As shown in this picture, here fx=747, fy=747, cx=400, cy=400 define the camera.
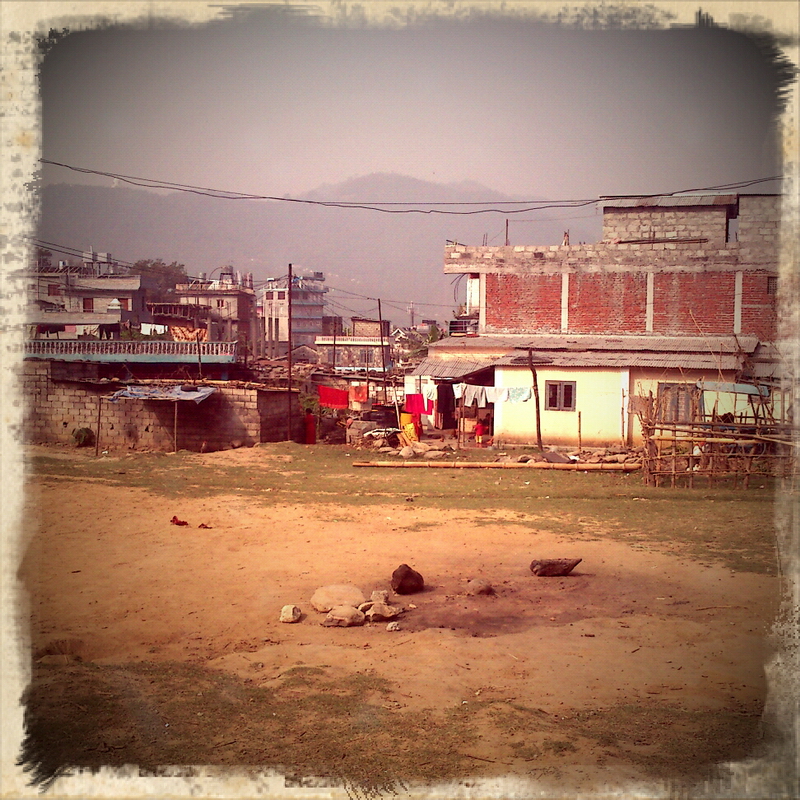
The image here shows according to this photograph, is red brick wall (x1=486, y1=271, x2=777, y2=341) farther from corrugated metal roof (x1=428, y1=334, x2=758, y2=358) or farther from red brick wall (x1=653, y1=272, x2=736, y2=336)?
corrugated metal roof (x1=428, y1=334, x2=758, y2=358)

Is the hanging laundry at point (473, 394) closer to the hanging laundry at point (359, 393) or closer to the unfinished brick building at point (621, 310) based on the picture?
the unfinished brick building at point (621, 310)

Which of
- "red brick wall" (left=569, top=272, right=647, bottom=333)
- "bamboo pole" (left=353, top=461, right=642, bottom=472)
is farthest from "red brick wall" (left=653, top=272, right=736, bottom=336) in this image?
"bamboo pole" (left=353, top=461, right=642, bottom=472)

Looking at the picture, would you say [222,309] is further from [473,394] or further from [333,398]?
[473,394]

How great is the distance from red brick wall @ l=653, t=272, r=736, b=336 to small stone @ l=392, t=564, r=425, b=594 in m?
22.0

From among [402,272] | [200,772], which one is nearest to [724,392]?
[200,772]

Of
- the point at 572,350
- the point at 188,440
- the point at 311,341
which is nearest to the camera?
the point at 188,440

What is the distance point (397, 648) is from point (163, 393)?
1824cm

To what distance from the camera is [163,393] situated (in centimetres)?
2409

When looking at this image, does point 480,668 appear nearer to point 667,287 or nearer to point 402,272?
point 667,287

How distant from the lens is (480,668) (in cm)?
717

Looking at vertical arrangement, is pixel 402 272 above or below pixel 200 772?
above

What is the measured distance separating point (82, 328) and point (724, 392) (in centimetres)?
3468

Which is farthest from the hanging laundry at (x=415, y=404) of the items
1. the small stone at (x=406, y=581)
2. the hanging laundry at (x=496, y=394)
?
the small stone at (x=406, y=581)

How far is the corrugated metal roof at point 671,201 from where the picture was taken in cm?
3073
